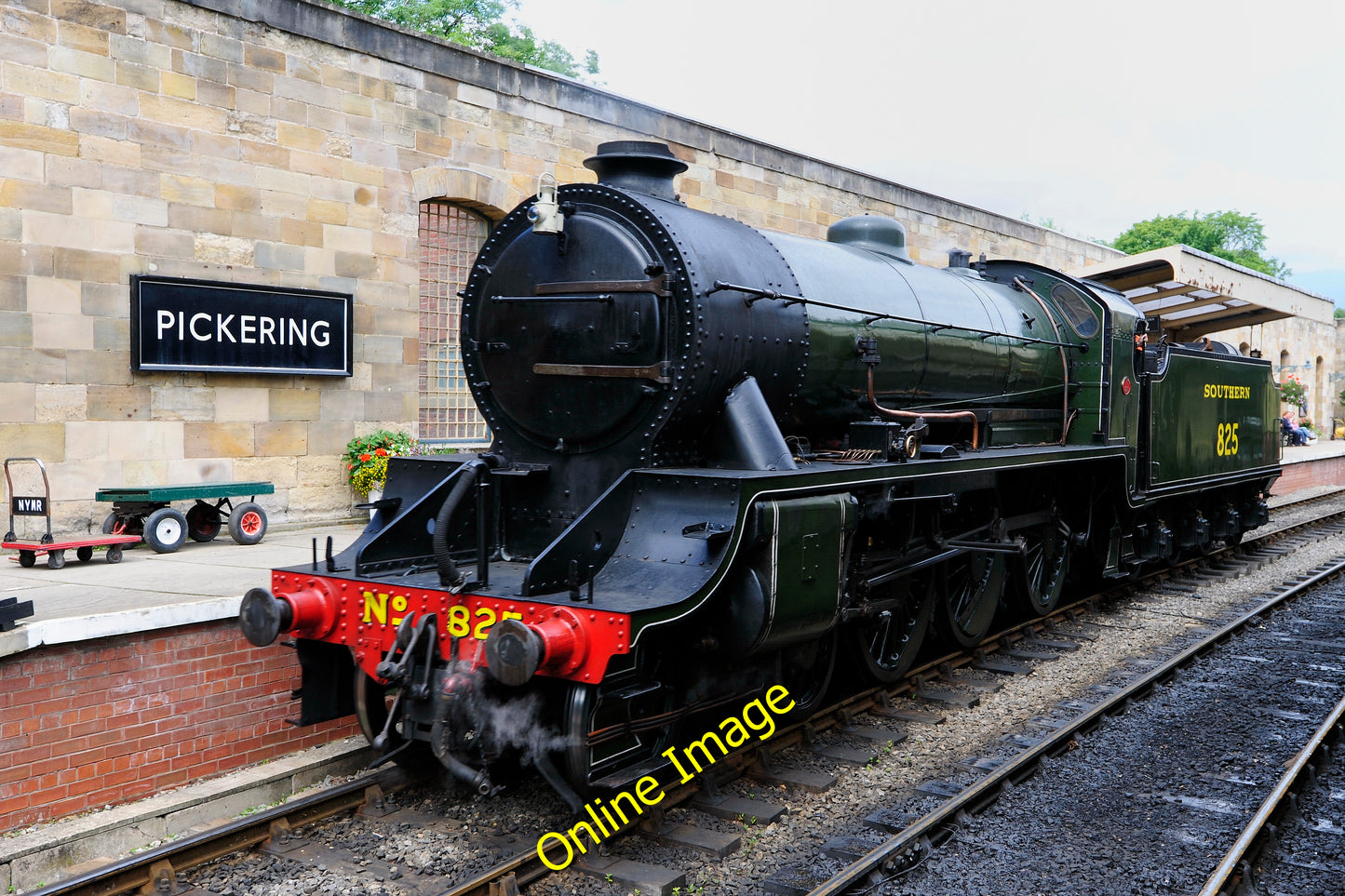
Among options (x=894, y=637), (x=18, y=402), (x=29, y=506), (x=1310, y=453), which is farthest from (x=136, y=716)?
(x=1310, y=453)

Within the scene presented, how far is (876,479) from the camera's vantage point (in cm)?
518

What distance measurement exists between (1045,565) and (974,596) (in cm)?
144

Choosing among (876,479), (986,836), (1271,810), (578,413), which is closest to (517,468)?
(578,413)

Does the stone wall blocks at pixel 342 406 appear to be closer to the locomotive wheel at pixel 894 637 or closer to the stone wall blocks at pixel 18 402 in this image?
the stone wall blocks at pixel 18 402

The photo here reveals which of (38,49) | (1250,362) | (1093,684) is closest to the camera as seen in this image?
(1093,684)

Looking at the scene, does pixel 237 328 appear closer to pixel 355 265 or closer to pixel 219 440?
pixel 219 440

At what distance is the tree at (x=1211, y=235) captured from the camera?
58031 millimetres

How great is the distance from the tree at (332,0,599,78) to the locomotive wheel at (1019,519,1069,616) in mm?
19703

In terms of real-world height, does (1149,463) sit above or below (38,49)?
below

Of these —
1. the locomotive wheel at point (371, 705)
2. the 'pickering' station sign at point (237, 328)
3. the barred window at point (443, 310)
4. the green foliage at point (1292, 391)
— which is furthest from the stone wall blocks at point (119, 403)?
the green foliage at point (1292, 391)

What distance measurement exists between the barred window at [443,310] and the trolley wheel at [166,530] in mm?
3349

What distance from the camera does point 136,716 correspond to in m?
4.77

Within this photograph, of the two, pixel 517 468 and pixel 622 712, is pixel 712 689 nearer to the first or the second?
pixel 622 712

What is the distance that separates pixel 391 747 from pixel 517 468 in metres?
1.46
